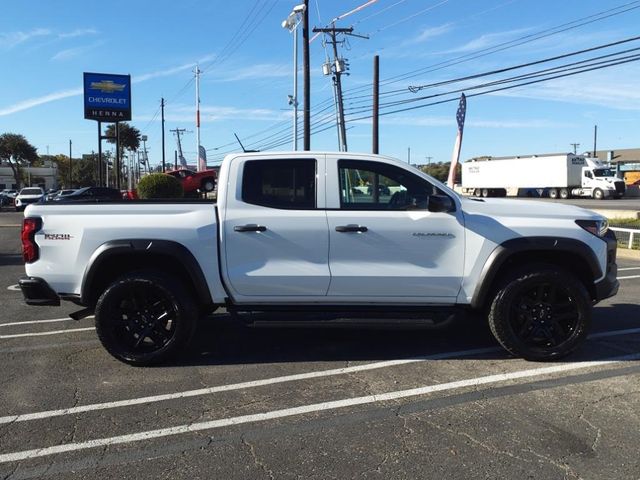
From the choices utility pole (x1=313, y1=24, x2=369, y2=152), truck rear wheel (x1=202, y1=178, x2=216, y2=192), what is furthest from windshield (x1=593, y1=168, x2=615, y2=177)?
truck rear wheel (x1=202, y1=178, x2=216, y2=192)

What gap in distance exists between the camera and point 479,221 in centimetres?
510

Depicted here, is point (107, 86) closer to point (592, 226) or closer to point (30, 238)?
point (30, 238)

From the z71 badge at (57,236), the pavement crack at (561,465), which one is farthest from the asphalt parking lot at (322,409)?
the z71 badge at (57,236)

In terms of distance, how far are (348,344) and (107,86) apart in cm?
3951

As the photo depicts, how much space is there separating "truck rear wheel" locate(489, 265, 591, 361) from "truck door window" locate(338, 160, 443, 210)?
1117mm

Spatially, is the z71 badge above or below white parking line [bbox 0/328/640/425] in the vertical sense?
above

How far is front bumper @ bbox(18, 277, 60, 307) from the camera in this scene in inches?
203

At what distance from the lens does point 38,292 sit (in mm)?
5176

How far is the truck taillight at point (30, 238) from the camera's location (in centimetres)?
512

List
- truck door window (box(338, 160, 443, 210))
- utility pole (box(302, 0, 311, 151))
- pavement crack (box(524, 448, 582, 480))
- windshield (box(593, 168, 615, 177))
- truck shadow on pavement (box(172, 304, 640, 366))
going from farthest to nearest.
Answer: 1. windshield (box(593, 168, 615, 177))
2. utility pole (box(302, 0, 311, 151))
3. truck shadow on pavement (box(172, 304, 640, 366))
4. truck door window (box(338, 160, 443, 210))
5. pavement crack (box(524, 448, 582, 480))

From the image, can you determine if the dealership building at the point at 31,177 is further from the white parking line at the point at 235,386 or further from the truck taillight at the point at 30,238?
the white parking line at the point at 235,386

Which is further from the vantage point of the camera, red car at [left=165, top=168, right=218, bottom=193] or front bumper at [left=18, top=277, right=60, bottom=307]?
red car at [left=165, top=168, right=218, bottom=193]

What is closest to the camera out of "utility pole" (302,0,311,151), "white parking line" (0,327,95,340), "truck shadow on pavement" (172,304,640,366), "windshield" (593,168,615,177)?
"truck shadow on pavement" (172,304,640,366)

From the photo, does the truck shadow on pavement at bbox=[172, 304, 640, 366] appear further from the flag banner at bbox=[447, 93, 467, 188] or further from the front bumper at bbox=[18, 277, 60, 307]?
the flag banner at bbox=[447, 93, 467, 188]
